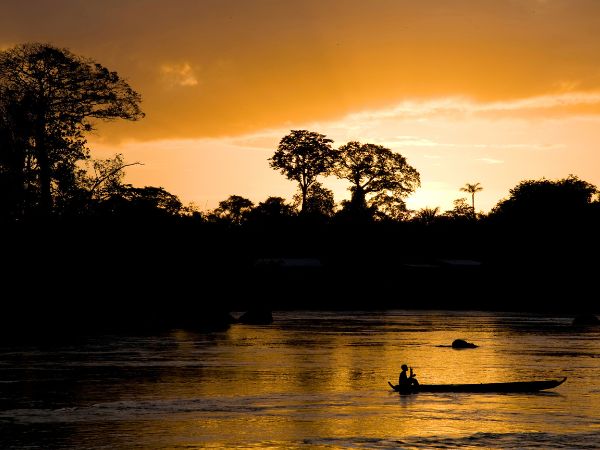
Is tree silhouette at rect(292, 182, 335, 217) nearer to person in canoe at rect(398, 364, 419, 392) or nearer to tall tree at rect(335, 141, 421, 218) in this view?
tall tree at rect(335, 141, 421, 218)

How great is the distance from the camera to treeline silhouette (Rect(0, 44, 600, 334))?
80.6 m

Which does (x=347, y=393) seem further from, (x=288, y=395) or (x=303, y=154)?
(x=303, y=154)

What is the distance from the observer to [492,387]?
150ft

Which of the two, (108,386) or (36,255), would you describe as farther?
(36,255)

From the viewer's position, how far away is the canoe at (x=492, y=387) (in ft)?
150

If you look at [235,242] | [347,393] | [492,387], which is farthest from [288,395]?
[235,242]

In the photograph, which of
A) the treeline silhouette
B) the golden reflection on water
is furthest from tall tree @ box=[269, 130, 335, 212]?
the golden reflection on water

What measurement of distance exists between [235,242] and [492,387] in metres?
55.8

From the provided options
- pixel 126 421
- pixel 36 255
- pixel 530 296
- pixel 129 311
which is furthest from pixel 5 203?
pixel 530 296

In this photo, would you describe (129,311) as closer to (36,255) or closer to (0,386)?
(36,255)

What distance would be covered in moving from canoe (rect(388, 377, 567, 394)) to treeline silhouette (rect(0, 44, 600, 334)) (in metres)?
41.2

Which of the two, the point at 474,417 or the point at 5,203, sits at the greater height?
the point at 5,203

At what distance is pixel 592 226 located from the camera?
135000 millimetres

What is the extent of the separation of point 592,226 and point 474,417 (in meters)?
101
